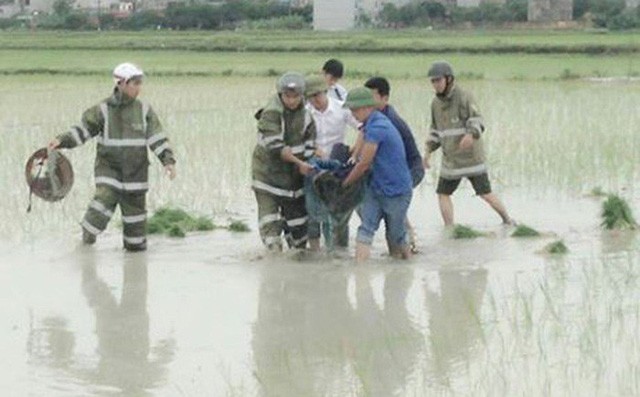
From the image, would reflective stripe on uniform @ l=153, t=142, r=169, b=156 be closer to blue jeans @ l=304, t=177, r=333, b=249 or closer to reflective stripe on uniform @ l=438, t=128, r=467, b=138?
blue jeans @ l=304, t=177, r=333, b=249

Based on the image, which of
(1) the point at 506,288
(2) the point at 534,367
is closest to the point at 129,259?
(1) the point at 506,288

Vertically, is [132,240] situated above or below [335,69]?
below

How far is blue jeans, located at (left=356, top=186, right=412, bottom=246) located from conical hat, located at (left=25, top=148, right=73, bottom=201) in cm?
222

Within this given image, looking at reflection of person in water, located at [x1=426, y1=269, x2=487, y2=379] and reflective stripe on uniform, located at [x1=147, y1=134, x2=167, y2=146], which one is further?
reflective stripe on uniform, located at [x1=147, y1=134, x2=167, y2=146]

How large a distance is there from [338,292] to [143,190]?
1.96 meters

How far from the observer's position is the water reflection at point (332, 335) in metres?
5.99

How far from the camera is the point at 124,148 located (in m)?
9.33

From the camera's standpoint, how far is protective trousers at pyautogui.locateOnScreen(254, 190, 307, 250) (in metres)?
9.17

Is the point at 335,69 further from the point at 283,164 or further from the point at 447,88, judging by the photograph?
the point at 447,88

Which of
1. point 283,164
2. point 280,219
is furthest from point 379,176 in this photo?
point 280,219

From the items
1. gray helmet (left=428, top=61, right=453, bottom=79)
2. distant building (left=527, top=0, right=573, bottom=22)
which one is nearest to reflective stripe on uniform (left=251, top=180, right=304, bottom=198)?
gray helmet (left=428, top=61, right=453, bottom=79)

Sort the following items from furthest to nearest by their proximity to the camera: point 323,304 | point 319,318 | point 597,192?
point 597,192, point 323,304, point 319,318

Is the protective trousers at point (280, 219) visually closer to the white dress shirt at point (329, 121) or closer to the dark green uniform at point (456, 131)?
the white dress shirt at point (329, 121)

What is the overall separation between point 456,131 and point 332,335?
11.2 ft
